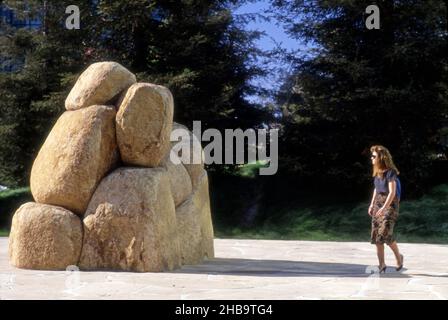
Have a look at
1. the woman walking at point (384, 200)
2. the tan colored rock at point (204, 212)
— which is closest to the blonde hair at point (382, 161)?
the woman walking at point (384, 200)

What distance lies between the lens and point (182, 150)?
10.8 m

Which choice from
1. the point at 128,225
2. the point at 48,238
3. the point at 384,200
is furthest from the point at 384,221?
the point at 48,238

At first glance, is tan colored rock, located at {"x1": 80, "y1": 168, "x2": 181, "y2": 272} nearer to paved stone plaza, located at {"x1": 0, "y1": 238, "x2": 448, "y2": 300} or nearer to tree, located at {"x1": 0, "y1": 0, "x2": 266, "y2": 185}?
paved stone plaza, located at {"x1": 0, "y1": 238, "x2": 448, "y2": 300}

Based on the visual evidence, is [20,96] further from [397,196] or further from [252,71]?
[397,196]

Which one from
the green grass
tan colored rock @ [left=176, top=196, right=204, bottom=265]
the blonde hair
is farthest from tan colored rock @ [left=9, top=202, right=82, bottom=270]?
the green grass

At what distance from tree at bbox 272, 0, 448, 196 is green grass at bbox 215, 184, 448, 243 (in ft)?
2.91

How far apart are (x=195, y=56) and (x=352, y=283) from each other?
1369cm

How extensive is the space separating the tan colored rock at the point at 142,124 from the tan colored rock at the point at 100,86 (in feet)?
0.97

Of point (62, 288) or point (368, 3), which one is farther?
point (368, 3)

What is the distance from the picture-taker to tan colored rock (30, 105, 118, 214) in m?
8.97

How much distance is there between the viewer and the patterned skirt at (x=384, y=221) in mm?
9047

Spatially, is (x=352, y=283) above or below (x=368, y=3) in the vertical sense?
below

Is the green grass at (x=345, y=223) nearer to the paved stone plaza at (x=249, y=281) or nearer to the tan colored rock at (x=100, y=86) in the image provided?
the paved stone plaza at (x=249, y=281)
